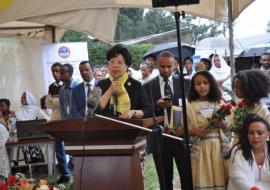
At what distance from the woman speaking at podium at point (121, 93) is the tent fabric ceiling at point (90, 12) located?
2148 millimetres

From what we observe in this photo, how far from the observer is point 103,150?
8.44ft

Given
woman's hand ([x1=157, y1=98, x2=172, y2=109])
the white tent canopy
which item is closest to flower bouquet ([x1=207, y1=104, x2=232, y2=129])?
woman's hand ([x1=157, y1=98, x2=172, y2=109])

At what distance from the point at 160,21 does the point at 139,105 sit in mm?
34442

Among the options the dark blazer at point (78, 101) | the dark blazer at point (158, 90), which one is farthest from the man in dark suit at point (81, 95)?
the dark blazer at point (158, 90)

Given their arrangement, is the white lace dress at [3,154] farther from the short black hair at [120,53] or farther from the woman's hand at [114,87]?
the woman's hand at [114,87]

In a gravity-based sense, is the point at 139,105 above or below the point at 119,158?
above

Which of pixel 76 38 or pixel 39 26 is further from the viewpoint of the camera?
pixel 76 38

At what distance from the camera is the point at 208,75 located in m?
3.93

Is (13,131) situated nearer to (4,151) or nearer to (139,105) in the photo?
(4,151)

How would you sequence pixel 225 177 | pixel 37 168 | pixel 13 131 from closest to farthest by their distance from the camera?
pixel 225 177, pixel 13 131, pixel 37 168

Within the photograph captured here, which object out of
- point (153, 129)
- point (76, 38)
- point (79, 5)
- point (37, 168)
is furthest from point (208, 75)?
point (76, 38)

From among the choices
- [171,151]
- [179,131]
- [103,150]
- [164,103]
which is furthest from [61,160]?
[103,150]

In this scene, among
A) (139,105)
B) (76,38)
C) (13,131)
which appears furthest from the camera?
(76,38)

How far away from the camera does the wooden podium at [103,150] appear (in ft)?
8.12
